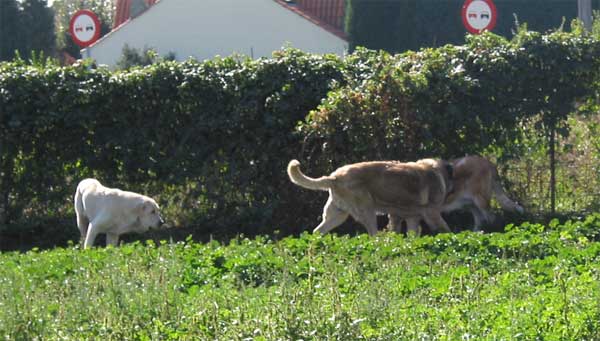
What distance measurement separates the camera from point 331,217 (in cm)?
1359

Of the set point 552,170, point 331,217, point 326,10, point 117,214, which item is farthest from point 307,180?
point 326,10

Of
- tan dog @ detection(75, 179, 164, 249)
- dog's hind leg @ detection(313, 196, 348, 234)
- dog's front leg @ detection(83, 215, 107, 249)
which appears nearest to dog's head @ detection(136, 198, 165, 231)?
tan dog @ detection(75, 179, 164, 249)

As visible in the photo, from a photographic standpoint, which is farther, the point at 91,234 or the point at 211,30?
the point at 211,30

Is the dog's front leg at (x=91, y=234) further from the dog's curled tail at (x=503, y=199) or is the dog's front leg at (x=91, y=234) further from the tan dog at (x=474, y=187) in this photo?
the dog's curled tail at (x=503, y=199)

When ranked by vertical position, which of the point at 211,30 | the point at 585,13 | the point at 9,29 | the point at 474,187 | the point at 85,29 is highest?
the point at 9,29

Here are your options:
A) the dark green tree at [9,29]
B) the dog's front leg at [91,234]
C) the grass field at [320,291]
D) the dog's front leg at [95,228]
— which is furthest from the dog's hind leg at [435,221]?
the dark green tree at [9,29]

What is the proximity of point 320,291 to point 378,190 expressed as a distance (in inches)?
202

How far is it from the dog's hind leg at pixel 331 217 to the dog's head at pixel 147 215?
2.07 meters

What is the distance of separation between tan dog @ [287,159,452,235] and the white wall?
2198cm

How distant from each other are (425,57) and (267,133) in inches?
92.3

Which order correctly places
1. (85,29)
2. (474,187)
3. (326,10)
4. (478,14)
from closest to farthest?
(474,187) < (478,14) < (85,29) < (326,10)

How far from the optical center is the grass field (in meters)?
7.47

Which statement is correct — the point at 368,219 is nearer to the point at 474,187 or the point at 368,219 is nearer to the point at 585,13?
the point at 474,187

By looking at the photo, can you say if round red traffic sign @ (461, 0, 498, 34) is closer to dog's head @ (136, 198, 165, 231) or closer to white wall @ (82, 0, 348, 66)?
dog's head @ (136, 198, 165, 231)
